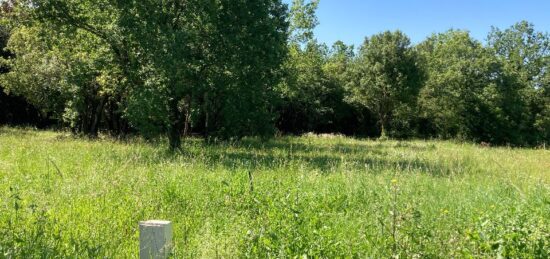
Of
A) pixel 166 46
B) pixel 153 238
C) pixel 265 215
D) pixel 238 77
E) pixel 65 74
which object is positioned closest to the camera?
pixel 153 238

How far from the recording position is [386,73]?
3350cm

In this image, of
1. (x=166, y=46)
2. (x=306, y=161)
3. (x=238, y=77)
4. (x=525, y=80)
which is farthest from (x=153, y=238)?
→ (x=525, y=80)

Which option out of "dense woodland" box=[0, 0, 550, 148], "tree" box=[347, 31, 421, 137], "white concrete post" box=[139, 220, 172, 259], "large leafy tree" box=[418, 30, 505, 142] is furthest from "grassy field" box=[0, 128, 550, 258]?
"large leafy tree" box=[418, 30, 505, 142]

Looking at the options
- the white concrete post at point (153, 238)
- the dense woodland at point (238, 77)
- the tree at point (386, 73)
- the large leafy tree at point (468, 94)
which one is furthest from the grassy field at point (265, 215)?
the large leafy tree at point (468, 94)

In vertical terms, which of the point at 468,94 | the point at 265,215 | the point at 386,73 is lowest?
the point at 265,215

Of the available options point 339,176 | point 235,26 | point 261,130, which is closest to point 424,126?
point 261,130

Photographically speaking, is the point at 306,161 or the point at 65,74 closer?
the point at 306,161

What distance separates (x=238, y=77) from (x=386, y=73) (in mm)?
21898

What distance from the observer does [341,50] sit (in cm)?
6206

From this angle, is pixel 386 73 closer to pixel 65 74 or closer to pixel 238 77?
pixel 238 77

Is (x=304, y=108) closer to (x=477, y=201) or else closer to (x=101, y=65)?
(x=101, y=65)

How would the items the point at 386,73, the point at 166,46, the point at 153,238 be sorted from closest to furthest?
the point at 153,238 → the point at 166,46 → the point at 386,73

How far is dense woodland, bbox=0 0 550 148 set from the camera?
518 inches

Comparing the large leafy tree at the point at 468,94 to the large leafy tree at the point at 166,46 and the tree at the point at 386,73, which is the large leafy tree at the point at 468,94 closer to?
the tree at the point at 386,73
